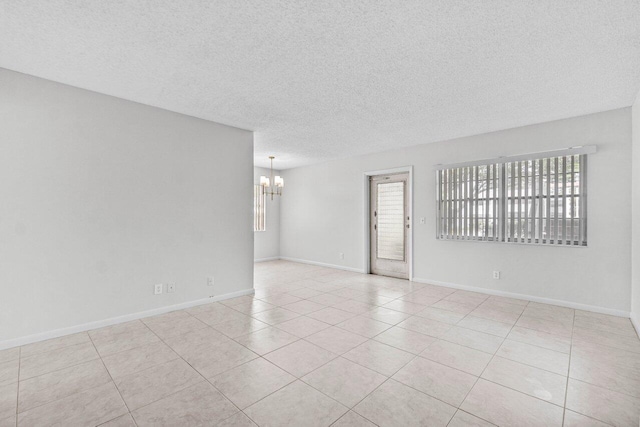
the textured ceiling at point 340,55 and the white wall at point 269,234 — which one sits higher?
the textured ceiling at point 340,55

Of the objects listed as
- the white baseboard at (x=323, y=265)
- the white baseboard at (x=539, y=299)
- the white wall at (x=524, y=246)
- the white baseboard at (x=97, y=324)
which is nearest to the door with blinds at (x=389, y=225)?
the white wall at (x=524, y=246)

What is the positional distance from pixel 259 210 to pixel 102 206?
4.66m

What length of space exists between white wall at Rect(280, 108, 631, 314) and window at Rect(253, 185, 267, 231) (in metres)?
1.91

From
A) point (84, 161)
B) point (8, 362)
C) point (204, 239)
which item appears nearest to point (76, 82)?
point (84, 161)

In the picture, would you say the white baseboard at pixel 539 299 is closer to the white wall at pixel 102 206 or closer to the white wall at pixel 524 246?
the white wall at pixel 524 246

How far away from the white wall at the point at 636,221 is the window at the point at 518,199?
452 mm

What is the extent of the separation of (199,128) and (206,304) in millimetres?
2409

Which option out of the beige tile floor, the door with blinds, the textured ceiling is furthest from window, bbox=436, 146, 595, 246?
the beige tile floor

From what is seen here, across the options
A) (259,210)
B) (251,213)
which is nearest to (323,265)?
(259,210)

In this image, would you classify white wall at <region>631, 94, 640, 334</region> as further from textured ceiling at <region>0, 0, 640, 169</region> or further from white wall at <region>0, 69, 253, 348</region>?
white wall at <region>0, 69, 253, 348</region>

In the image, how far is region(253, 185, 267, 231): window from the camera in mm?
Answer: 7750

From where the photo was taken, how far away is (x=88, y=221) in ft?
10.2

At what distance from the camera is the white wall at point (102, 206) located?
9.04ft

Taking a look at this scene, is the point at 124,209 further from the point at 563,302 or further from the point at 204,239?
the point at 563,302
